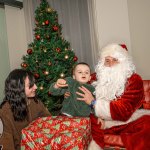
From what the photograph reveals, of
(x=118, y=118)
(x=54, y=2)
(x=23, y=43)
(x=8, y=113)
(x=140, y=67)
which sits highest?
(x=54, y=2)

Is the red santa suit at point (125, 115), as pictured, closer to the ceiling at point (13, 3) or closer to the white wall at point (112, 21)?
the white wall at point (112, 21)

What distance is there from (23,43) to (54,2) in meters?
1.13

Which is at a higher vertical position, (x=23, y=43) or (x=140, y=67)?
(x=23, y=43)

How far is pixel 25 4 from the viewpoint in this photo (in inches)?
205

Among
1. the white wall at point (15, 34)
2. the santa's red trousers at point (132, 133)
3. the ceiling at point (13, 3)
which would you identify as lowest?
the santa's red trousers at point (132, 133)

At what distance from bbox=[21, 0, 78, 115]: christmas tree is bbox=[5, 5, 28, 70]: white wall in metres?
0.95

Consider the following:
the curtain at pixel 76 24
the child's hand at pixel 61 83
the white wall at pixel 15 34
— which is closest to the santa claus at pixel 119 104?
the child's hand at pixel 61 83

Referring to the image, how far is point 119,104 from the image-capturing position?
8.43 feet

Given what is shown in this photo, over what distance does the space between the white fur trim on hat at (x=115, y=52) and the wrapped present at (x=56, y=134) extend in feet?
3.30

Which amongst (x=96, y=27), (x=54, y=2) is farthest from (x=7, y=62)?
(x=96, y=27)

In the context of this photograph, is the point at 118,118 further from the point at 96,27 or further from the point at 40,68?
the point at 96,27

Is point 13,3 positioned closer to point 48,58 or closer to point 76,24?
point 76,24

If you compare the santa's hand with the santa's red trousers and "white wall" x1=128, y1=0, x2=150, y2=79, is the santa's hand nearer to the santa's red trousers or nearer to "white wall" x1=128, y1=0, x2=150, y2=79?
the santa's red trousers

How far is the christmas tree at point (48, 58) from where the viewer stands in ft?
13.4
